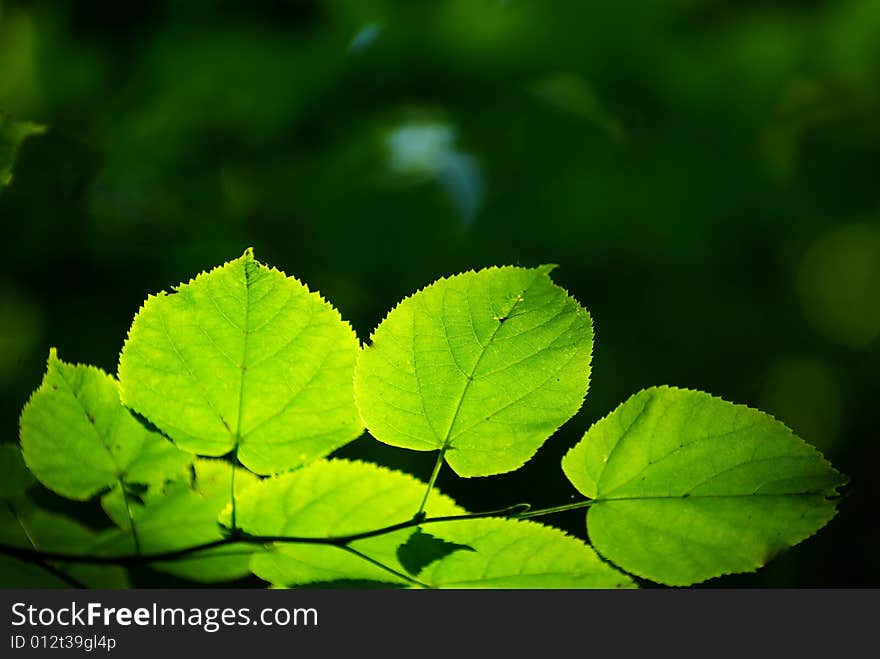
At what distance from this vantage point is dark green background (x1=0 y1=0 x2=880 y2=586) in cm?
159

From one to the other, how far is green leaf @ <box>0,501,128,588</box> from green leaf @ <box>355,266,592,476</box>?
0.63 feet

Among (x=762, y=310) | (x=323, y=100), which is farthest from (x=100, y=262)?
(x=762, y=310)

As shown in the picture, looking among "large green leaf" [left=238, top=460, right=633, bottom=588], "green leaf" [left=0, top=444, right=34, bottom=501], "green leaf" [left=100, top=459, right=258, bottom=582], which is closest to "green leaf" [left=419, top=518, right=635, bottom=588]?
"large green leaf" [left=238, top=460, right=633, bottom=588]

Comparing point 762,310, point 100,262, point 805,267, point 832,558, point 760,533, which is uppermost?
point 805,267

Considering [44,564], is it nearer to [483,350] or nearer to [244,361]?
[244,361]

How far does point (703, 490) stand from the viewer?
35 cm

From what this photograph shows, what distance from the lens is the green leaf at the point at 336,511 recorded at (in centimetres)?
37

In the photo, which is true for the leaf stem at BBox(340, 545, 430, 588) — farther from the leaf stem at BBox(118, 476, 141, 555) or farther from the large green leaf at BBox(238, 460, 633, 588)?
the leaf stem at BBox(118, 476, 141, 555)

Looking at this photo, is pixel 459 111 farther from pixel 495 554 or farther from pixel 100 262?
pixel 495 554

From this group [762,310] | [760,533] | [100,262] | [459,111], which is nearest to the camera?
[760,533]

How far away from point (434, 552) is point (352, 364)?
10cm

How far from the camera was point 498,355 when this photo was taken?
1.21 feet

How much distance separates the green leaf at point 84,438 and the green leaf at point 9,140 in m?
0.11

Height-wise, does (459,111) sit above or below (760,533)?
above
